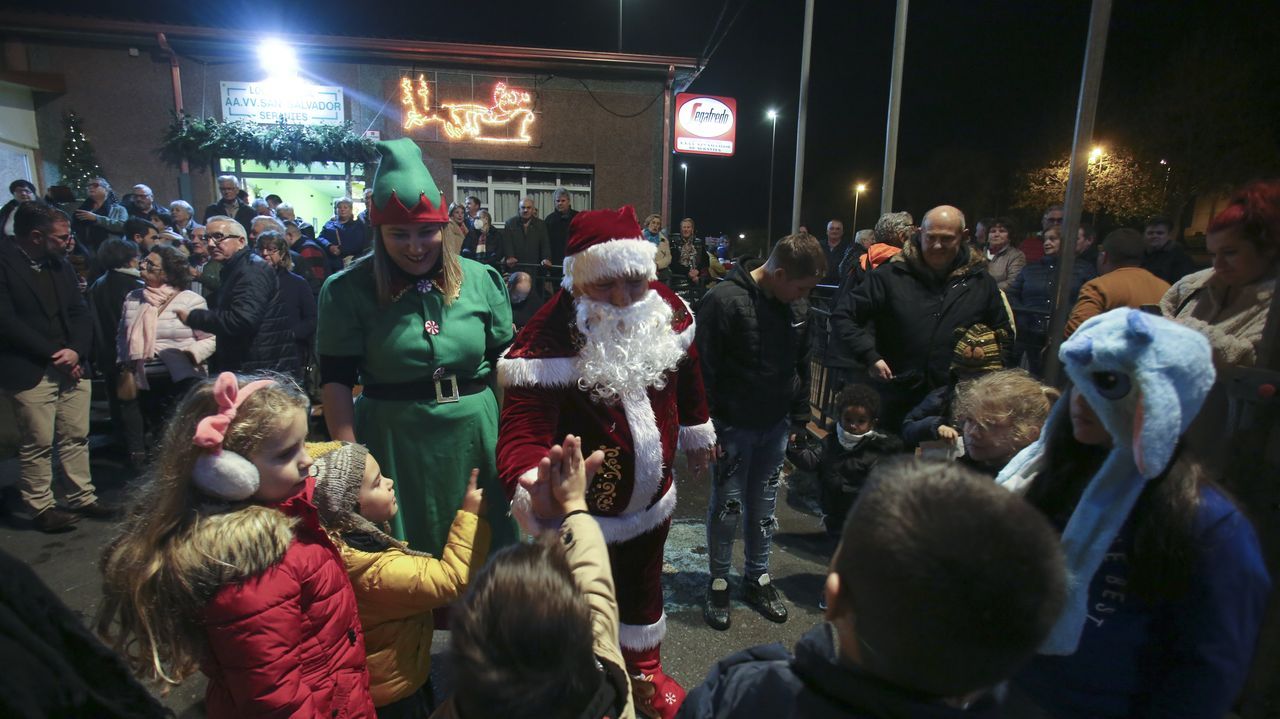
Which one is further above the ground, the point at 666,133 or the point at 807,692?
the point at 666,133

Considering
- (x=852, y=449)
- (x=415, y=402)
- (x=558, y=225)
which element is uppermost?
(x=558, y=225)

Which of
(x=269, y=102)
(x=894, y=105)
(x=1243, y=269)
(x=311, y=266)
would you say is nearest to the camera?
(x=1243, y=269)

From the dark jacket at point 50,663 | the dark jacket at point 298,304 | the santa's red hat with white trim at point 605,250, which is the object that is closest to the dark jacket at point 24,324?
the dark jacket at point 298,304

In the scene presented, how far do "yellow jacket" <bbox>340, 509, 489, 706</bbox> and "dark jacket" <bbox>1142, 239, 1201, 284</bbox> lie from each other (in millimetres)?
7008

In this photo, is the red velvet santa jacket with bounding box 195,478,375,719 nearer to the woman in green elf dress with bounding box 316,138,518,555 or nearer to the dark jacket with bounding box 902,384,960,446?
the woman in green elf dress with bounding box 316,138,518,555

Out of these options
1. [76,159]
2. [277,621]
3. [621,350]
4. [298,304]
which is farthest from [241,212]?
[277,621]

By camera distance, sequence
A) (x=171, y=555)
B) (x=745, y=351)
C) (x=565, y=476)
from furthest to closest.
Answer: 1. (x=745, y=351)
2. (x=565, y=476)
3. (x=171, y=555)

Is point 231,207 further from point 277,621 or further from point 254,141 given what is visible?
point 277,621

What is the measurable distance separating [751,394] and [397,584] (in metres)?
2.10

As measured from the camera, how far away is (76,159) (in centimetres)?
1271

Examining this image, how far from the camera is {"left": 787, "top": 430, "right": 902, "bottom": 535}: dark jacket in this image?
13.1ft

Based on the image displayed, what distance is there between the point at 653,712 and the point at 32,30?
17722mm

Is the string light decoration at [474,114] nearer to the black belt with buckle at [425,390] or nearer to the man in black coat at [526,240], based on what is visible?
the man in black coat at [526,240]

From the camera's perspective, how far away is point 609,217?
250 cm
